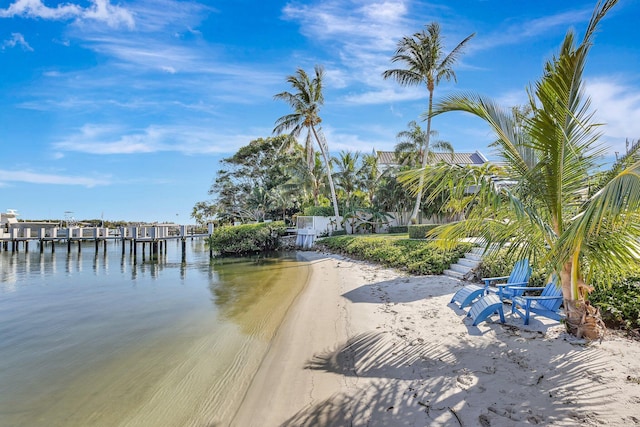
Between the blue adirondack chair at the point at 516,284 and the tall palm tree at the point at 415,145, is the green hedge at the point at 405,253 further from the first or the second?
the tall palm tree at the point at 415,145

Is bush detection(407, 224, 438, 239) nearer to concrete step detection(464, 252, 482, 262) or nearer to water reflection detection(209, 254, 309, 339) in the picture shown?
concrete step detection(464, 252, 482, 262)

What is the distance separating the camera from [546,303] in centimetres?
590

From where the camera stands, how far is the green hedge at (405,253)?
11.8m

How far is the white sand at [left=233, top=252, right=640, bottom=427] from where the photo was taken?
3.33 metres

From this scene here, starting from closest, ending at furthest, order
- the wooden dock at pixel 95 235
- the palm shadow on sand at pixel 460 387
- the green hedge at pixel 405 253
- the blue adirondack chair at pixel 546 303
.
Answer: the palm shadow on sand at pixel 460 387, the blue adirondack chair at pixel 546 303, the green hedge at pixel 405 253, the wooden dock at pixel 95 235

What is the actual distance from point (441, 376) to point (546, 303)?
3113mm

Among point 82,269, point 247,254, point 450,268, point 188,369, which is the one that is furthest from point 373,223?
point 188,369

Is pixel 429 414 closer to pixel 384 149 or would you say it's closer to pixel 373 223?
pixel 373 223

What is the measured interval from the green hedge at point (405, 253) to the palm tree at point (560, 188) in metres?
3.11

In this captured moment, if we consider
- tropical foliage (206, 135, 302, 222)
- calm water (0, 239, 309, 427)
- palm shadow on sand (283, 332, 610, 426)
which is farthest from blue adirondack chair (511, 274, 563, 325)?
tropical foliage (206, 135, 302, 222)

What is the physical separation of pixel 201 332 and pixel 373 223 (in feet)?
72.8

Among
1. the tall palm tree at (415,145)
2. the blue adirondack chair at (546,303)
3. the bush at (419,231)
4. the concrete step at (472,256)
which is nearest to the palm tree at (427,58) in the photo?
the bush at (419,231)

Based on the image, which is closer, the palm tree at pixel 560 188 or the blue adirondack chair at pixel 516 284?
the palm tree at pixel 560 188

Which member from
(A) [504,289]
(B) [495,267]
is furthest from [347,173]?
(A) [504,289]
